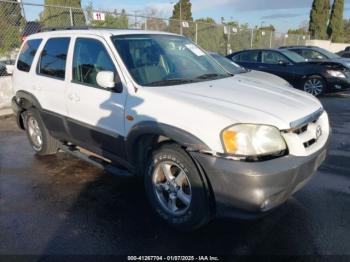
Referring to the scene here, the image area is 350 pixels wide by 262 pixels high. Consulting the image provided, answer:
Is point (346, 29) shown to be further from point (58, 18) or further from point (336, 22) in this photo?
point (58, 18)

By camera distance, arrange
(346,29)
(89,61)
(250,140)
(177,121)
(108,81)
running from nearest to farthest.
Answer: (250,140), (177,121), (108,81), (89,61), (346,29)

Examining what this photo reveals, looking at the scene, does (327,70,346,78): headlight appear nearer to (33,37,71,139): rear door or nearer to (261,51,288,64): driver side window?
(261,51,288,64): driver side window

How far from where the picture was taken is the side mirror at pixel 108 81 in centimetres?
339

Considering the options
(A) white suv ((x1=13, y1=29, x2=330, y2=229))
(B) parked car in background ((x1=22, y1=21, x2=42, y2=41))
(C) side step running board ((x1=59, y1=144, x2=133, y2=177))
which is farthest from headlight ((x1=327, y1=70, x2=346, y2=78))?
(B) parked car in background ((x1=22, y1=21, x2=42, y2=41))

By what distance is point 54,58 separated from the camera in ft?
14.9

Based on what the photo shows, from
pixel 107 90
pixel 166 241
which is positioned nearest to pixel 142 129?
pixel 107 90

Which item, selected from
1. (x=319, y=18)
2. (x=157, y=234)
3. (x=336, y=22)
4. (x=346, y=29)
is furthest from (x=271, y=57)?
(x=346, y=29)

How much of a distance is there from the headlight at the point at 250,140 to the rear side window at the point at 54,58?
8.42ft

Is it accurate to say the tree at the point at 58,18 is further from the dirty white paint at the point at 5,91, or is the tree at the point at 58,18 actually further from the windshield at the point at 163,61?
the windshield at the point at 163,61

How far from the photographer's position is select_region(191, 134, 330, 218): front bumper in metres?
2.64

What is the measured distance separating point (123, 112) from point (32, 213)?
1.51 metres

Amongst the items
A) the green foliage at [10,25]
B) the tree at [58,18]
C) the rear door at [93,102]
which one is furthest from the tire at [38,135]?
the tree at [58,18]

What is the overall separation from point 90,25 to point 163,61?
5.46 m

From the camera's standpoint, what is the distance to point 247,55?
11.9m
